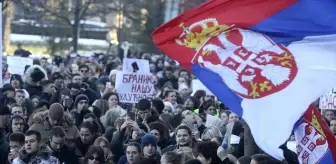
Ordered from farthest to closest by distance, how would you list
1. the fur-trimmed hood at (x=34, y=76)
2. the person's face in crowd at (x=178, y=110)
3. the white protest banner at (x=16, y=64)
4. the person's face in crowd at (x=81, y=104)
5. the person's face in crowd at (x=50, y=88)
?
the white protest banner at (x=16, y=64), the fur-trimmed hood at (x=34, y=76), the person's face in crowd at (x=50, y=88), the person's face in crowd at (x=178, y=110), the person's face in crowd at (x=81, y=104)

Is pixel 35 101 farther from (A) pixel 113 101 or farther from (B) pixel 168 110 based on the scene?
(B) pixel 168 110

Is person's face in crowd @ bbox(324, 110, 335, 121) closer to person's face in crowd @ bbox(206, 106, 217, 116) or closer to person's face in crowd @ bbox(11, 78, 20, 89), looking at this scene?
person's face in crowd @ bbox(206, 106, 217, 116)

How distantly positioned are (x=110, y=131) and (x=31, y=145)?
287 cm

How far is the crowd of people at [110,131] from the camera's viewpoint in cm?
1127

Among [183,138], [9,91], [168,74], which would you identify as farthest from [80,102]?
[168,74]

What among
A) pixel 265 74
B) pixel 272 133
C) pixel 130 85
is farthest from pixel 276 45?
pixel 130 85

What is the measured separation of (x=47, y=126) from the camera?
1352 centimetres

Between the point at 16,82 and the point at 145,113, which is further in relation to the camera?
the point at 16,82

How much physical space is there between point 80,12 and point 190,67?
34.6 metres

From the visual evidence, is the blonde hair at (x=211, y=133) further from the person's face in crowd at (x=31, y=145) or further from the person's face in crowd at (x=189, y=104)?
the person's face in crowd at (x=189, y=104)

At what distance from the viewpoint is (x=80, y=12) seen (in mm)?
43781

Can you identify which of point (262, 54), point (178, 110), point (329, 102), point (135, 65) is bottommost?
point (178, 110)

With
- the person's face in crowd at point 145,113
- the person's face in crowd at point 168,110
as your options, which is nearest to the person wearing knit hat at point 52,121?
the person's face in crowd at point 145,113

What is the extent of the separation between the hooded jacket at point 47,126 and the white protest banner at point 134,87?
381cm
